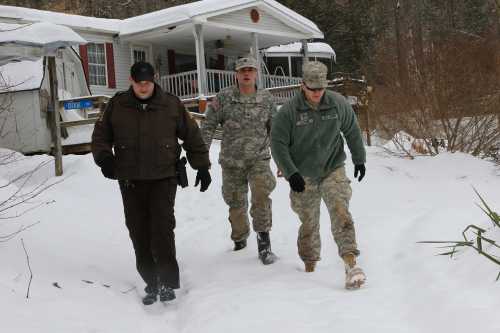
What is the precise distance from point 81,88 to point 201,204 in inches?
366

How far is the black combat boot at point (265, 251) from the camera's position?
494cm

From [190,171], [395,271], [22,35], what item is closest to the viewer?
[395,271]

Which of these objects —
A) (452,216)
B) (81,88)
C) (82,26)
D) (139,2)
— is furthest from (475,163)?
(139,2)

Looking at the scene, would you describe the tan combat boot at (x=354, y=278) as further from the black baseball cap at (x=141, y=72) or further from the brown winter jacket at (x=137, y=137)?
the black baseball cap at (x=141, y=72)

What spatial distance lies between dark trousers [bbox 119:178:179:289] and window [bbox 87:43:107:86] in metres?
15.0

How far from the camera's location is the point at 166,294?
13.6 ft

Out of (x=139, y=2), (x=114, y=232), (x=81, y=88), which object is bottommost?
(x=114, y=232)

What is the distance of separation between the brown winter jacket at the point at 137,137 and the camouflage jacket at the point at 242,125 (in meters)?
0.96

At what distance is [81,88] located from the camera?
1570 centimetres

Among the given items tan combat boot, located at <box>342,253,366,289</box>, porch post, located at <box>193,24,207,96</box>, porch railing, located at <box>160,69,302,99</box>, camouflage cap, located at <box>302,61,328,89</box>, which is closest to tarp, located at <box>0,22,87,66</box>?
camouflage cap, located at <box>302,61,328,89</box>

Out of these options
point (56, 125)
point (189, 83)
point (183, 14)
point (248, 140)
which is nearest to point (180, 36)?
point (189, 83)

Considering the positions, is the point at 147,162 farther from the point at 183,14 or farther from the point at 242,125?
the point at 183,14

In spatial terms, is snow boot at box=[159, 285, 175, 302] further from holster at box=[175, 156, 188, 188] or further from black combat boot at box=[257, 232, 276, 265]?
black combat boot at box=[257, 232, 276, 265]

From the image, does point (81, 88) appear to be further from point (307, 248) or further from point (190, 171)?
point (307, 248)
